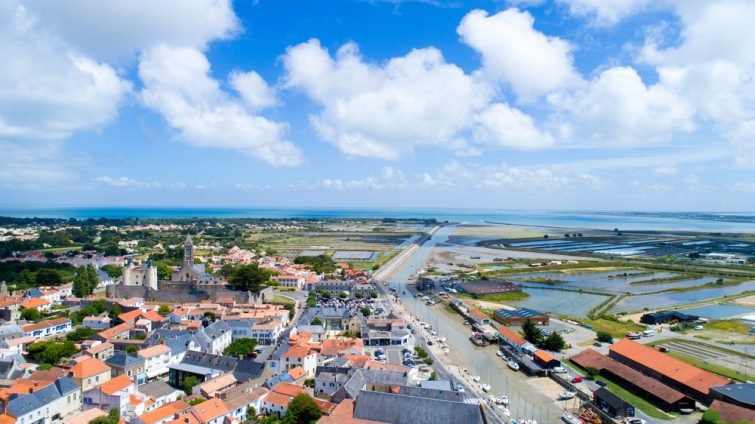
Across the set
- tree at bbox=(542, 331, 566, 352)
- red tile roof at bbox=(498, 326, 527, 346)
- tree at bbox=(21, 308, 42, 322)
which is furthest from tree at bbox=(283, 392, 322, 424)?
tree at bbox=(21, 308, 42, 322)

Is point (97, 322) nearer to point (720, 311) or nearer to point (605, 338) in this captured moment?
point (605, 338)

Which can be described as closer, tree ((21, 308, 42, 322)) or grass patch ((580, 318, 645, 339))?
tree ((21, 308, 42, 322))

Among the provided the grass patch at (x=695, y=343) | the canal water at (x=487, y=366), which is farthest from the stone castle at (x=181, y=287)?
the grass patch at (x=695, y=343)

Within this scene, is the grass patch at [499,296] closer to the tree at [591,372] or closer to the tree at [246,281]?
the tree at [591,372]

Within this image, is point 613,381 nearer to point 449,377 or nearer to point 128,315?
point 449,377

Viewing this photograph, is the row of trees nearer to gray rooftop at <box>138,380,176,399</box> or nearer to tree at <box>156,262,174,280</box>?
tree at <box>156,262,174,280</box>

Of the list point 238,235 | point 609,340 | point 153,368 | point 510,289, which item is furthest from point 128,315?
point 238,235
